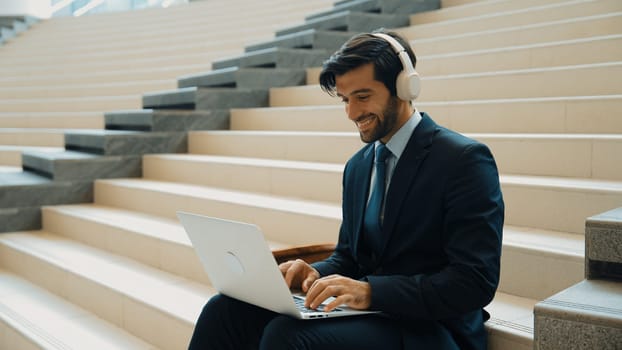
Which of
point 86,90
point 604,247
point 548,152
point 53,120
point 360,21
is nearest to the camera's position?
point 604,247

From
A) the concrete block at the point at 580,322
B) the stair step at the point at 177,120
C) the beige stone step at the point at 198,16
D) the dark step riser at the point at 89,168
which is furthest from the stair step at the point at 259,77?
the concrete block at the point at 580,322

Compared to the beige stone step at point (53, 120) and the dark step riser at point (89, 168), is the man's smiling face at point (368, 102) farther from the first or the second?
the beige stone step at point (53, 120)

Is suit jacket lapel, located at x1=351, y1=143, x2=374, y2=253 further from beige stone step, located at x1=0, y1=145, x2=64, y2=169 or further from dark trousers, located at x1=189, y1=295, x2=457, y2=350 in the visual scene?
beige stone step, located at x1=0, y1=145, x2=64, y2=169

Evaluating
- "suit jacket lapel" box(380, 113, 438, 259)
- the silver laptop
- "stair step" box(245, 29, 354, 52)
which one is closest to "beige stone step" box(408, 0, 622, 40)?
"stair step" box(245, 29, 354, 52)

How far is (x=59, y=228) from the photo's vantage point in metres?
4.05

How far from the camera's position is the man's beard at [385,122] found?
1.64 metres

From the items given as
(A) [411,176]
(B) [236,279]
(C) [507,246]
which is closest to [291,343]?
(B) [236,279]

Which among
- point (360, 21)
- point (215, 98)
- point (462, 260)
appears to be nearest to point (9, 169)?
point (215, 98)

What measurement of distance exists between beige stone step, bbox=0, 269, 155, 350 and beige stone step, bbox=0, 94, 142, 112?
2.90 metres

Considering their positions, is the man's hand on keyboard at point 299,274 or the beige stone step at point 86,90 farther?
the beige stone step at point 86,90

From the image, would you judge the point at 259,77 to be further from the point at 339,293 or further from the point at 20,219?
the point at 339,293

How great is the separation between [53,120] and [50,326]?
3.74 meters

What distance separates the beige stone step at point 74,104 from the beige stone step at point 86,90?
0.11 metres

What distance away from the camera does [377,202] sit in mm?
1718
